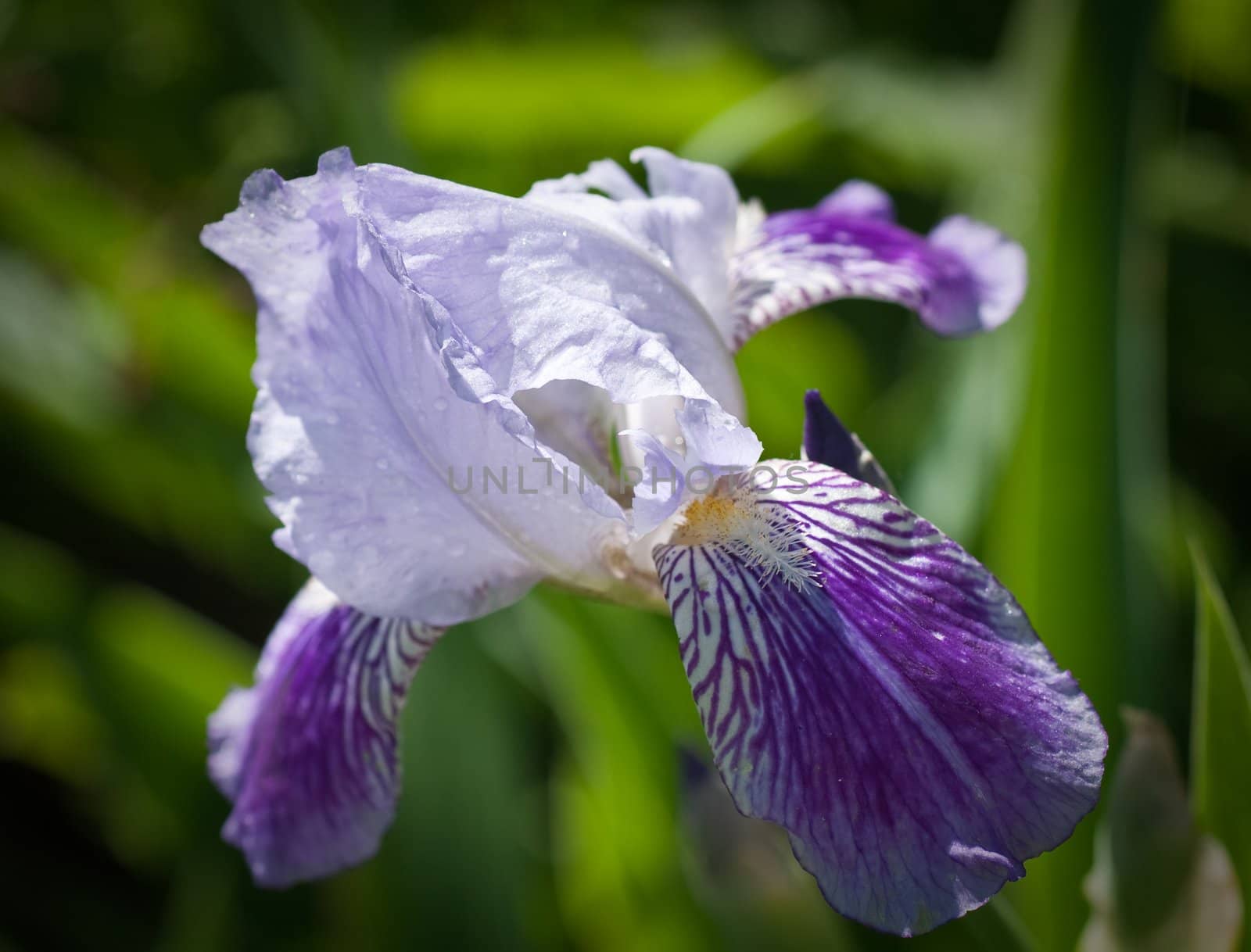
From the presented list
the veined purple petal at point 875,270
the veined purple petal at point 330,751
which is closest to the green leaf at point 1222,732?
the veined purple petal at point 875,270

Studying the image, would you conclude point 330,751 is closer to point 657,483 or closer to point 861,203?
point 657,483

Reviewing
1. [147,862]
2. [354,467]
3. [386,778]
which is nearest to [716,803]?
[386,778]

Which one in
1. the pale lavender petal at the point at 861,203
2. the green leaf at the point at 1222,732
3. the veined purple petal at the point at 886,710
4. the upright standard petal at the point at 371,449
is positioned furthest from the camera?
the pale lavender petal at the point at 861,203

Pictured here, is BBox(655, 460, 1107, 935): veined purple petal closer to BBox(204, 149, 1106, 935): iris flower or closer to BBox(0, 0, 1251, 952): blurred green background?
BBox(204, 149, 1106, 935): iris flower

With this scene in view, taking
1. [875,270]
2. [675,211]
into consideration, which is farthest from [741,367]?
[675,211]

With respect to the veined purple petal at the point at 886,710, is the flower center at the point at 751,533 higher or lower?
higher

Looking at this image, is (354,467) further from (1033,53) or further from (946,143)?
(946,143)

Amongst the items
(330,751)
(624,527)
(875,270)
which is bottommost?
(330,751)

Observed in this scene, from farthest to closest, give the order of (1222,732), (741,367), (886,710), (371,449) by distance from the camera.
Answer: (741,367) < (1222,732) < (371,449) < (886,710)

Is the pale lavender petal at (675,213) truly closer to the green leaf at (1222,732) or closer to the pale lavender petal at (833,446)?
the pale lavender petal at (833,446)
